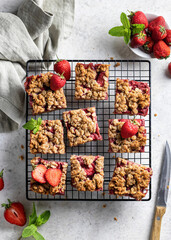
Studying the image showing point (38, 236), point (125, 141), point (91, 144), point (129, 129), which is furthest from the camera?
point (91, 144)

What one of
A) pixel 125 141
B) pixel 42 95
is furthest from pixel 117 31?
pixel 125 141

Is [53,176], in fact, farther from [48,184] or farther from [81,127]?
[81,127]

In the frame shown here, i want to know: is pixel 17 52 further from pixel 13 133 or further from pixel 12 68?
pixel 13 133

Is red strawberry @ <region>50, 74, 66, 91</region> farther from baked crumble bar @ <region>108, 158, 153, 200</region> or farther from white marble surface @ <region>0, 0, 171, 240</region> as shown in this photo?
baked crumble bar @ <region>108, 158, 153, 200</region>

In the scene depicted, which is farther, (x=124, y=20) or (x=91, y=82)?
(x=124, y=20)

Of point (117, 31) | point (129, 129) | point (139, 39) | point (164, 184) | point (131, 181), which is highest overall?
point (117, 31)

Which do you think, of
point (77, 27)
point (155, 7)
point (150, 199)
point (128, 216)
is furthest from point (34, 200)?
point (155, 7)

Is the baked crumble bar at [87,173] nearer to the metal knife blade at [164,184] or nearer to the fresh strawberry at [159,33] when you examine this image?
the metal knife blade at [164,184]
